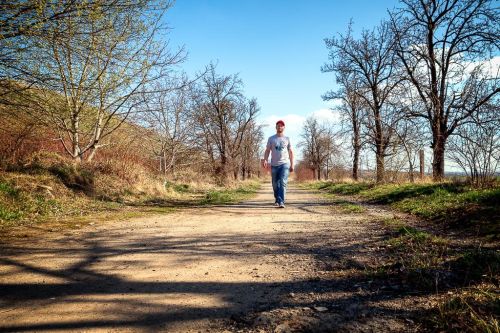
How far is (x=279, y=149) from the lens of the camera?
29.0 ft

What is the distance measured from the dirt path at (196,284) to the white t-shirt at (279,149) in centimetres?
408

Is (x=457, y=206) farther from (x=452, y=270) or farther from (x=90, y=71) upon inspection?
(x=90, y=71)

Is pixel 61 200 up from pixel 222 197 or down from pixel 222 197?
up

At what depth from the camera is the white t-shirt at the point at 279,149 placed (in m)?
8.82

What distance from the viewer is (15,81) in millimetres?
6133

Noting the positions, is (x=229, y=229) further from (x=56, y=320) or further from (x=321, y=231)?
(x=56, y=320)

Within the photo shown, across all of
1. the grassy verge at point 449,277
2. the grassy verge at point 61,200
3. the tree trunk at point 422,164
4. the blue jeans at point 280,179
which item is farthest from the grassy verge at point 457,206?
the grassy verge at point 61,200

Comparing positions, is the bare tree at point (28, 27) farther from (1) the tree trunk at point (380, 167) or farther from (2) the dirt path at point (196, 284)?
(1) the tree trunk at point (380, 167)

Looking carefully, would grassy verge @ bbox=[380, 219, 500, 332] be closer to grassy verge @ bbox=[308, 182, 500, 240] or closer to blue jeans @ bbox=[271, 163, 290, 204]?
grassy verge @ bbox=[308, 182, 500, 240]

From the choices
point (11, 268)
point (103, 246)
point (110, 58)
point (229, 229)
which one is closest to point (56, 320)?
point (11, 268)

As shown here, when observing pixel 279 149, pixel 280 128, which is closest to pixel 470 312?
pixel 279 149

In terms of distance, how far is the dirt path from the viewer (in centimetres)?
208

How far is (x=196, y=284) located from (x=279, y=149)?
20.9ft

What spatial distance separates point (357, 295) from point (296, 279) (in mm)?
593
